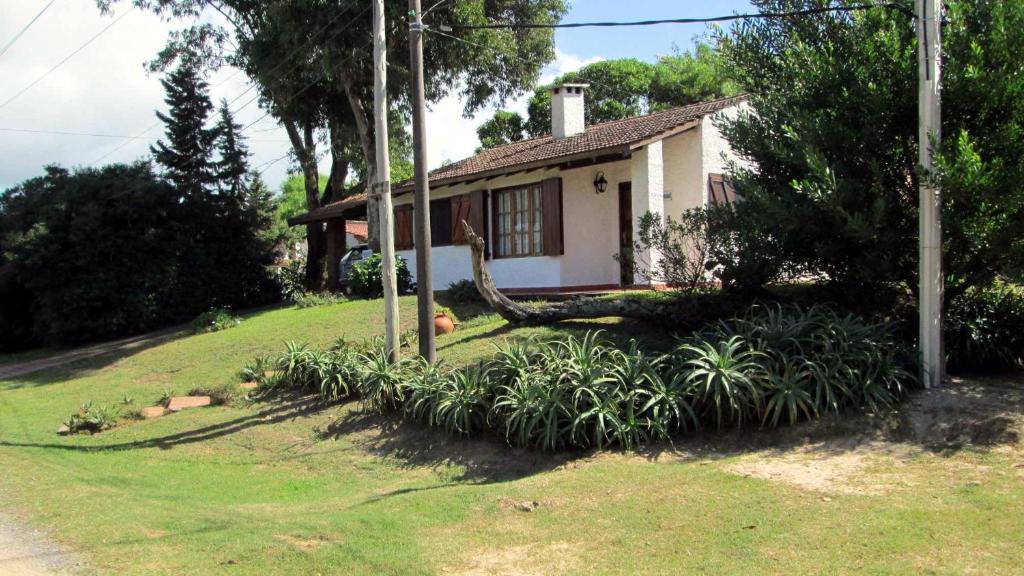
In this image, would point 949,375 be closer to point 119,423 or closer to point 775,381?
point 775,381

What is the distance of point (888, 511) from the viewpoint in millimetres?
5281

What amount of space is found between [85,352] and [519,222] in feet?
41.4

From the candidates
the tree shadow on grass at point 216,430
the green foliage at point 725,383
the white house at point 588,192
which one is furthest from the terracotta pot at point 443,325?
the green foliage at point 725,383

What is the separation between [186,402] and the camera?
1288 centimetres

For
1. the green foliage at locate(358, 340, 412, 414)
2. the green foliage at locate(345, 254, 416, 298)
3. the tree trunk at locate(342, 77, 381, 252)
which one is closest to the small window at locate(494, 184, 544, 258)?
the green foliage at locate(345, 254, 416, 298)

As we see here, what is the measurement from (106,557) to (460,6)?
1594 cm

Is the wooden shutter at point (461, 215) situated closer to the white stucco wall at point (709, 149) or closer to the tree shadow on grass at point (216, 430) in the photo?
the white stucco wall at point (709, 149)

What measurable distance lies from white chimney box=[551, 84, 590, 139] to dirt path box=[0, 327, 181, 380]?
37.8 ft

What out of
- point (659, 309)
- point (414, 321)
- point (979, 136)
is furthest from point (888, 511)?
point (414, 321)

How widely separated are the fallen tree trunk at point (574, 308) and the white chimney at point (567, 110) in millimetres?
7919

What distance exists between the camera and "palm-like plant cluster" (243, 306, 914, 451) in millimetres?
7562

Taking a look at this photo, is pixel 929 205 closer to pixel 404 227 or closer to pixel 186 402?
pixel 186 402

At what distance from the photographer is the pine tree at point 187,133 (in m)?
24.5

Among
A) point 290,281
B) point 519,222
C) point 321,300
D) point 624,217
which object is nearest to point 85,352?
point 321,300
